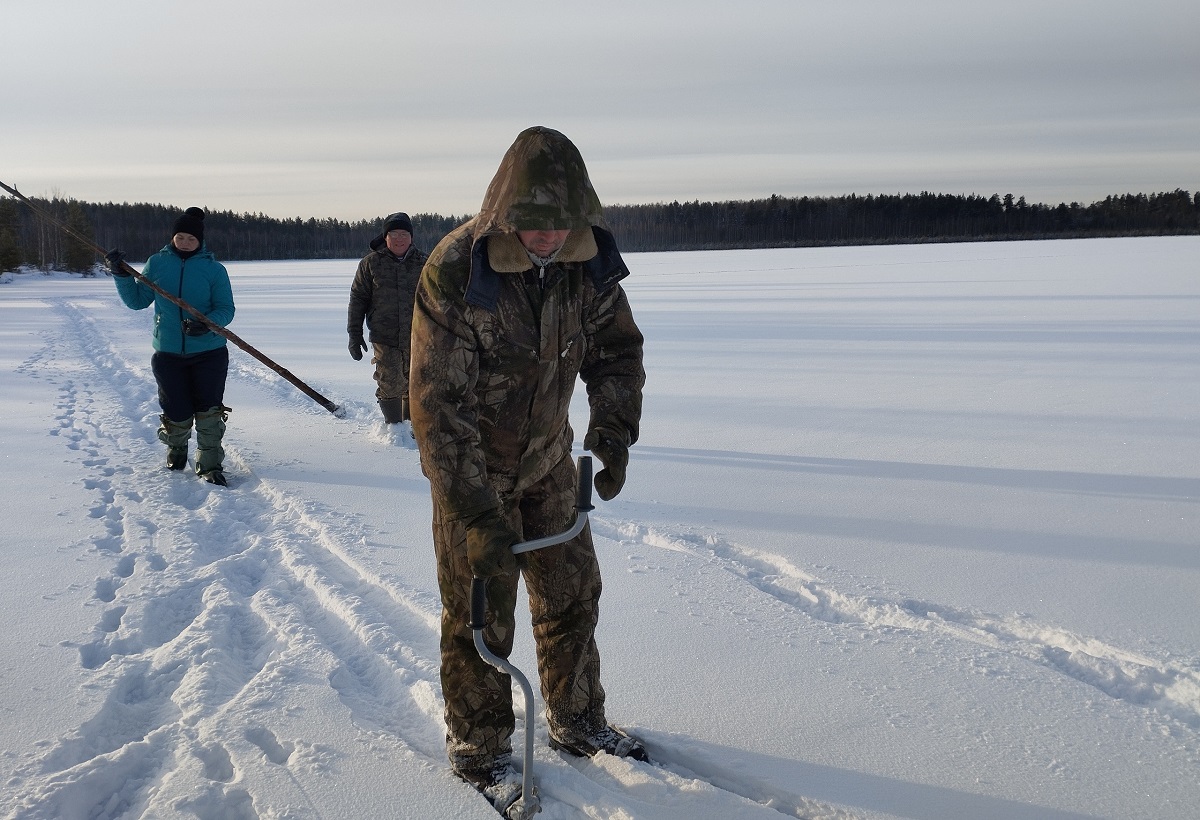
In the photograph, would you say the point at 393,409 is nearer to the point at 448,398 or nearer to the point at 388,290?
the point at 388,290

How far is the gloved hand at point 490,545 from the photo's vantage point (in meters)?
2.19

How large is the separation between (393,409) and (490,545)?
5.25m

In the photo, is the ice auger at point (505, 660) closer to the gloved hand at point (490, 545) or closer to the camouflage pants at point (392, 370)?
the gloved hand at point (490, 545)

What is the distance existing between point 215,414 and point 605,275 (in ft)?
14.4

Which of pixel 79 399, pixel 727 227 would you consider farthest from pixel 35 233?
pixel 79 399

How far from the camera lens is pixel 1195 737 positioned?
279 cm

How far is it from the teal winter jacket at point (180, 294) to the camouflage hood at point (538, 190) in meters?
4.18

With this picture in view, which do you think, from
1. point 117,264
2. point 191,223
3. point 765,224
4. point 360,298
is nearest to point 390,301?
point 360,298

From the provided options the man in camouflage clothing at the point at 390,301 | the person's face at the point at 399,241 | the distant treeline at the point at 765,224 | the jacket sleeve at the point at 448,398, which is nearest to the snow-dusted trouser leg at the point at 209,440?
the man in camouflage clothing at the point at 390,301

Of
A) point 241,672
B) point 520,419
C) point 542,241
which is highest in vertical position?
point 542,241

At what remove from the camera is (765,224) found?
102 m

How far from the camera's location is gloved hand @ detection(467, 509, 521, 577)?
2.19 m

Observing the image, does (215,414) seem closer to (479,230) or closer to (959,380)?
(479,230)

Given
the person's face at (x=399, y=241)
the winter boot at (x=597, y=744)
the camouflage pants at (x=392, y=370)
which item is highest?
the person's face at (x=399, y=241)
